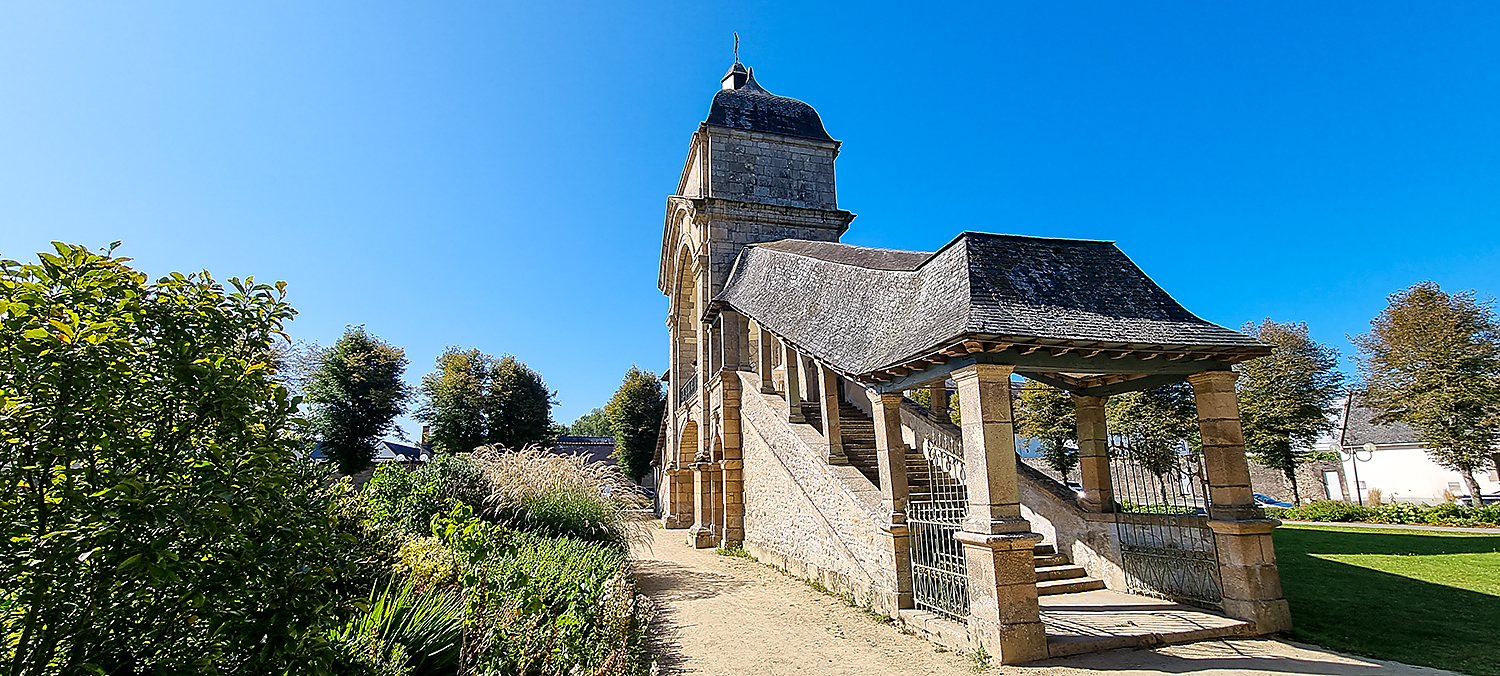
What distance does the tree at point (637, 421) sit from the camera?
3384 centimetres

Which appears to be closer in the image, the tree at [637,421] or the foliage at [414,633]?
the foliage at [414,633]

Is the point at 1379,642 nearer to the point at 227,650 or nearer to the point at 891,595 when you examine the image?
the point at 891,595

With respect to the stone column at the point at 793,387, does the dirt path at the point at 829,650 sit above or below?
below

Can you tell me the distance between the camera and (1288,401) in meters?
16.6

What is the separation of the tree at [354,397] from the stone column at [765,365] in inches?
735

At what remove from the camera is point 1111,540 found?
7805 millimetres

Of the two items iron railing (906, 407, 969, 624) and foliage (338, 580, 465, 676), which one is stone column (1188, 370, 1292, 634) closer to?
iron railing (906, 407, 969, 624)

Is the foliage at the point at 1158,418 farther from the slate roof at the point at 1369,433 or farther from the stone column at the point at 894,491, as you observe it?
the slate roof at the point at 1369,433

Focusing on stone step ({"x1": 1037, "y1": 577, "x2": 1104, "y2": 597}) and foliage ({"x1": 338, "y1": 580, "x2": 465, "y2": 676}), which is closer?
foliage ({"x1": 338, "y1": 580, "x2": 465, "y2": 676})

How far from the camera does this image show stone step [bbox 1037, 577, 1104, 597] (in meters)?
7.68

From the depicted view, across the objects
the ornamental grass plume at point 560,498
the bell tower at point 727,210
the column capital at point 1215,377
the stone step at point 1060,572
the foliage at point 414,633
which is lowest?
the stone step at point 1060,572

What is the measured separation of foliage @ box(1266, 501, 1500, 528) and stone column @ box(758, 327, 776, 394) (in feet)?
48.0

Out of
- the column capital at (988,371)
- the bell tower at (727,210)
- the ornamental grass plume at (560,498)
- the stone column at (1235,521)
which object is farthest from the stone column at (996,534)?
the bell tower at (727,210)

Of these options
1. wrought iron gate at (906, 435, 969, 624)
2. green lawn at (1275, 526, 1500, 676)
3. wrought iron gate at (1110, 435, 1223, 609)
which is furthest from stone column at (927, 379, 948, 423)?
green lawn at (1275, 526, 1500, 676)
